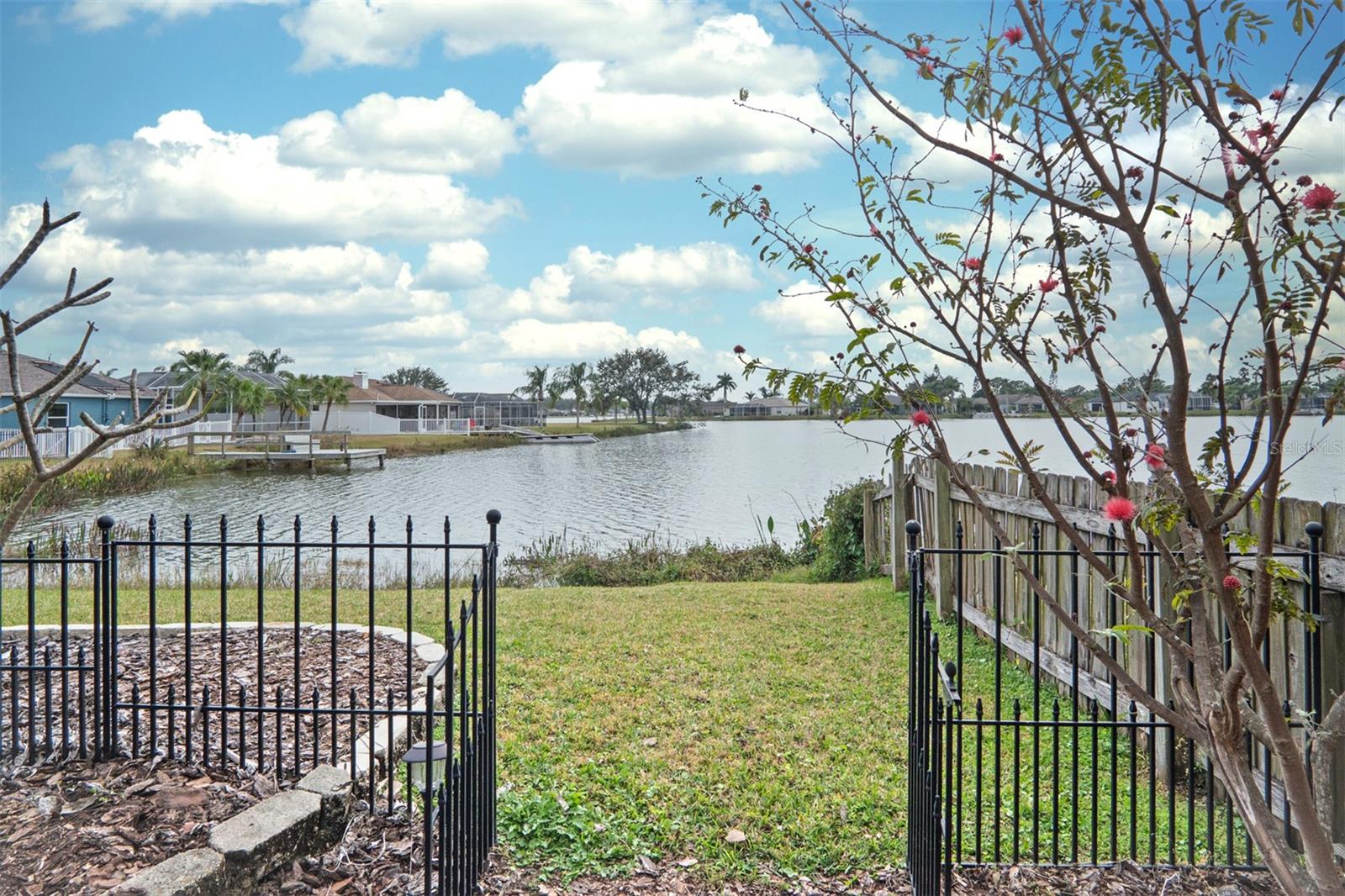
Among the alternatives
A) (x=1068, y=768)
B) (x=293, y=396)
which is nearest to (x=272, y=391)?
(x=293, y=396)

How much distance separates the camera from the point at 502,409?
249ft

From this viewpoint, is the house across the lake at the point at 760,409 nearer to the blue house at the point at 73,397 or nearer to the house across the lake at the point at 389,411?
the house across the lake at the point at 389,411

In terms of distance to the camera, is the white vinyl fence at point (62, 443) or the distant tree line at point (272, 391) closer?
the white vinyl fence at point (62, 443)

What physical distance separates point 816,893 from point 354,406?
60.1 m

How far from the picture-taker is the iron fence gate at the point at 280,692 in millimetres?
3016

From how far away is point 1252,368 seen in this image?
2270mm

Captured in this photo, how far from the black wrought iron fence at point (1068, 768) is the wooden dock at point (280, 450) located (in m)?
33.8

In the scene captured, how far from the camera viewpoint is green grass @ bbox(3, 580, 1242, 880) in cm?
348

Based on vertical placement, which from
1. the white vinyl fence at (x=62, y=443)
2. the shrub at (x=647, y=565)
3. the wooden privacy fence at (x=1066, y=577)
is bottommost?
the shrub at (x=647, y=565)

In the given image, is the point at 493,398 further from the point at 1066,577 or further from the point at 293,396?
the point at 1066,577

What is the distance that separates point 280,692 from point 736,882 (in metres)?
2.09

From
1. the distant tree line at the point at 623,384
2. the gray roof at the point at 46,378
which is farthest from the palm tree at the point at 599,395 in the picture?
the gray roof at the point at 46,378

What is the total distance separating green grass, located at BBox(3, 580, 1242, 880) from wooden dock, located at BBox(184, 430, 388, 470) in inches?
1137

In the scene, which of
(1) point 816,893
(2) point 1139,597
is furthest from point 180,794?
(2) point 1139,597
